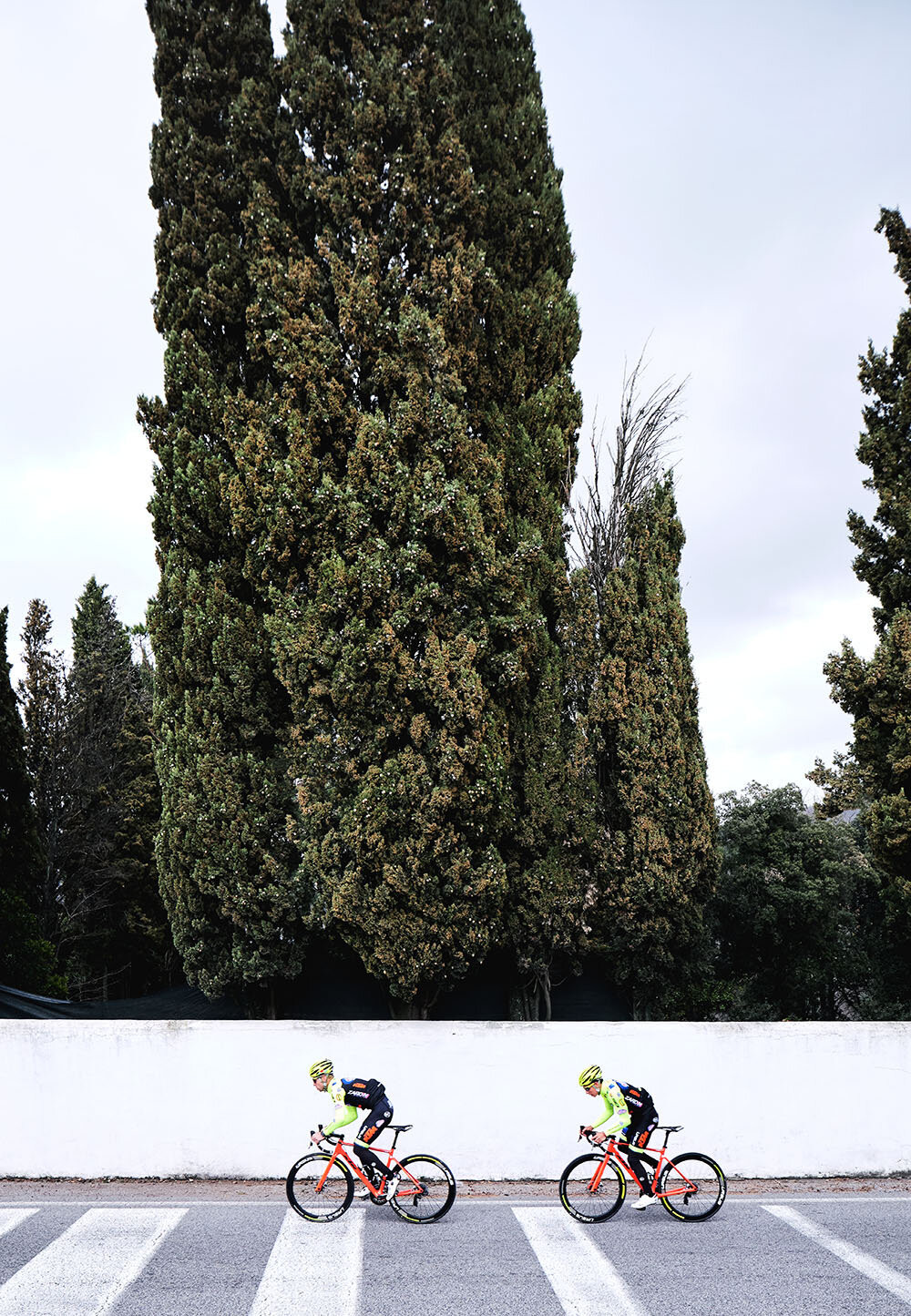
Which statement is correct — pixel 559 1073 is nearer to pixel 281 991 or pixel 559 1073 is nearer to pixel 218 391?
pixel 281 991

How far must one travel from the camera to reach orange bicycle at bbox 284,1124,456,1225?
7.63m

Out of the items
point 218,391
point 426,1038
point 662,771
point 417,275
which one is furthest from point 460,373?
point 426,1038

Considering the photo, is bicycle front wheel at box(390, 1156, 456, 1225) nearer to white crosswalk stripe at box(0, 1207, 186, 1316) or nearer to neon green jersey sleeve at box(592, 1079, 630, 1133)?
neon green jersey sleeve at box(592, 1079, 630, 1133)

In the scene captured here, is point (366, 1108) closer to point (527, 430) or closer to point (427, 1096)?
point (427, 1096)

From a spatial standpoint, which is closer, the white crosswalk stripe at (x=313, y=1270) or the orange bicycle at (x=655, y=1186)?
the white crosswalk stripe at (x=313, y=1270)

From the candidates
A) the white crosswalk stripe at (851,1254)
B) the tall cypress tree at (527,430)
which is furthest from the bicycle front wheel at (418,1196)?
the tall cypress tree at (527,430)

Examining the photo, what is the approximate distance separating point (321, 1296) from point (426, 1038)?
371cm

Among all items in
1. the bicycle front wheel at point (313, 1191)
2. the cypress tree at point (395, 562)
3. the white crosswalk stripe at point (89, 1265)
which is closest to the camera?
the white crosswalk stripe at point (89, 1265)

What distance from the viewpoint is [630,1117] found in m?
7.79

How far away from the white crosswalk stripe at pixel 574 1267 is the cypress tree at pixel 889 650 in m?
6.27

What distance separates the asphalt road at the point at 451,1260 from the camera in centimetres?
585

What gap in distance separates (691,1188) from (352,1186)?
9.36 ft

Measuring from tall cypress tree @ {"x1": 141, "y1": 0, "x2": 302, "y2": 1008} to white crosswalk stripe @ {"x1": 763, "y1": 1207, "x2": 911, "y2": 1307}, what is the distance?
608cm

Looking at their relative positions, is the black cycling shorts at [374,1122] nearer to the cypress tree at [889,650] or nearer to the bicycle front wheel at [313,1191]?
the bicycle front wheel at [313,1191]
